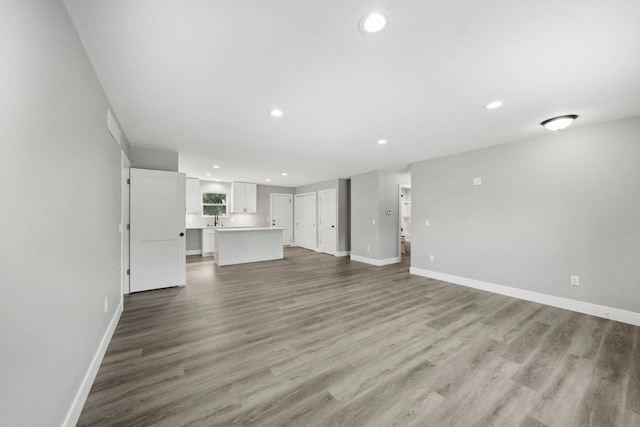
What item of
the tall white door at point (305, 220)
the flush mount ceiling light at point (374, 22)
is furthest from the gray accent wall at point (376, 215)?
the flush mount ceiling light at point (374, 22)

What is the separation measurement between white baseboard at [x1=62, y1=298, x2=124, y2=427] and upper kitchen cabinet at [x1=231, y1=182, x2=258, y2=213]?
18.9 ft

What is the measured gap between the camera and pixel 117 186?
9.78 feet

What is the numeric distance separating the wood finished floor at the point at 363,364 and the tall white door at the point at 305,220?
16.5 ft

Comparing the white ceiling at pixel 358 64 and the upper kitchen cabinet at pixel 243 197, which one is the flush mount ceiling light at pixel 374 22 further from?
the upper kitchen cabinet at pixel 243 197

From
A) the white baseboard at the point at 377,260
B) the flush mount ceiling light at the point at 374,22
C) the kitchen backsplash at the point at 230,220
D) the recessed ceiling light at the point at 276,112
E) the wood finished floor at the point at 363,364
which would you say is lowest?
the wood finished floor at the point at 363,364

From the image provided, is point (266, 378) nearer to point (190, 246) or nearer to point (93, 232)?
point (93, 232)

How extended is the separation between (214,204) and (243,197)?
3.55 ft

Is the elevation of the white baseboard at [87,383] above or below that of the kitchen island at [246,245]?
below

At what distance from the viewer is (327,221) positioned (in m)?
7.88

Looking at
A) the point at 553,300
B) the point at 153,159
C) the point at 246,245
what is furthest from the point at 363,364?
the point at 246,245

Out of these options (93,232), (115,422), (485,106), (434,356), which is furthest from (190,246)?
(485,106)

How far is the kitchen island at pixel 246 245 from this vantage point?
→ 6023 millimetres

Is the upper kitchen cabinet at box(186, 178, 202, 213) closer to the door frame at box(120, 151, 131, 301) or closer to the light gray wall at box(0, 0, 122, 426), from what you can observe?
the door frame at box(120, 151, 131, 301)

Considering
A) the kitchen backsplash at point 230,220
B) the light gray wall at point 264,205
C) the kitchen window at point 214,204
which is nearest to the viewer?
the kitchen backsplash at point 230,220
